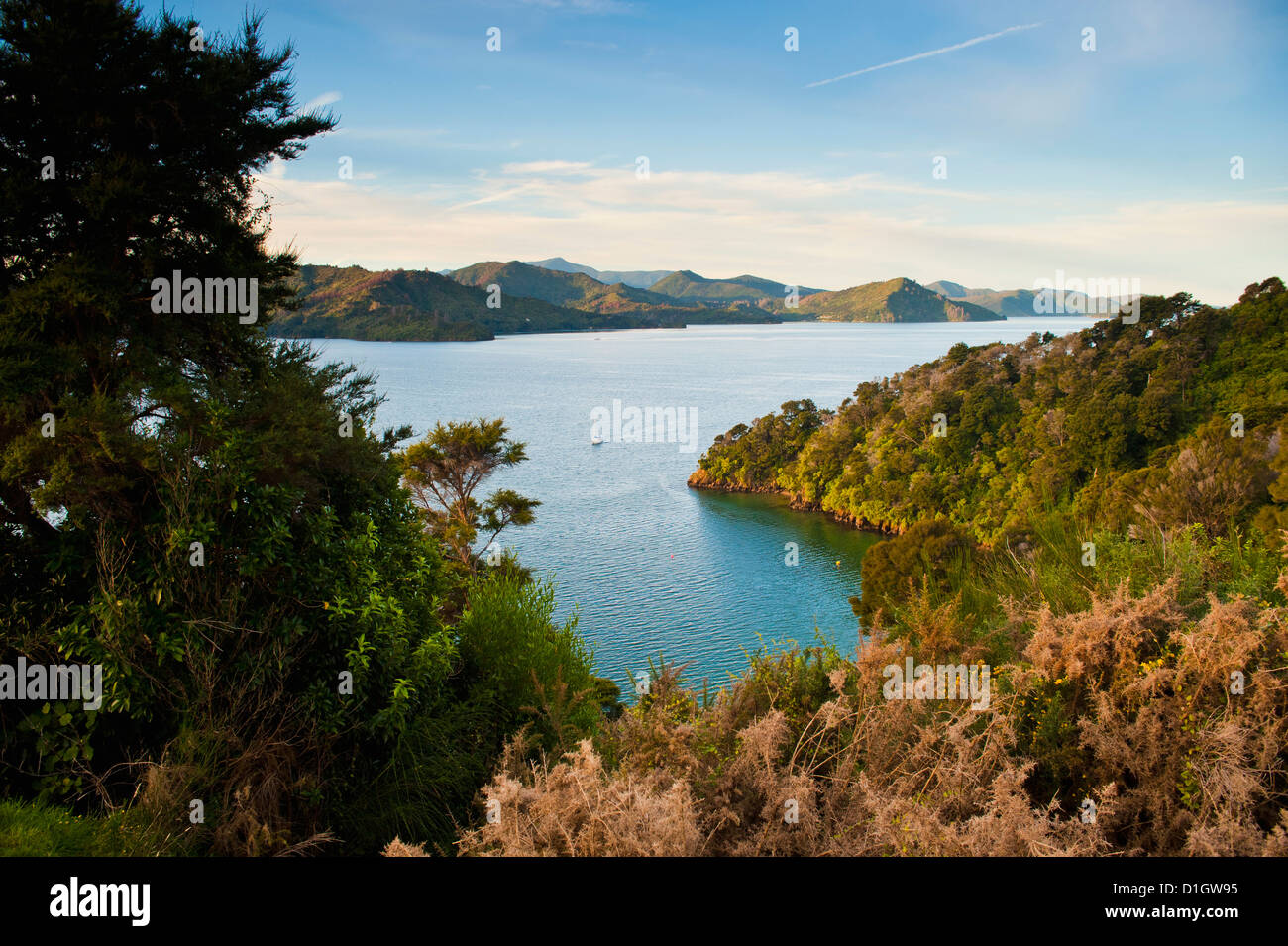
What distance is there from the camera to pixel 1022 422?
43.6 m

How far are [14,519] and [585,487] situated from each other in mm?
40957

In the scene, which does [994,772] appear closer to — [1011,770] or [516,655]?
[1011,770]

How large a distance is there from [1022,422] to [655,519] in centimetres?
2114

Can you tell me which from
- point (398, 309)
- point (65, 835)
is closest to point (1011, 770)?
point (65, 835)

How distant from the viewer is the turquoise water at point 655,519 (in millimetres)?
27266

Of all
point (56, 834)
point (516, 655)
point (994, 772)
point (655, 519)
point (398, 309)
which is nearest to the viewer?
point (994, 772)

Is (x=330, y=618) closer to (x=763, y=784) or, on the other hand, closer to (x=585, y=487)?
(x=763, y=784)

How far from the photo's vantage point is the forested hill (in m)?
35.9

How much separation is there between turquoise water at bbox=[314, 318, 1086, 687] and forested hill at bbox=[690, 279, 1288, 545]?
358cm

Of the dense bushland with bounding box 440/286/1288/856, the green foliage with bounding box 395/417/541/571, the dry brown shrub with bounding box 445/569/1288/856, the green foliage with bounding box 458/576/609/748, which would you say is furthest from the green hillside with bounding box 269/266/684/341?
the dry brown shrub with bounding box 445/569/1288/856

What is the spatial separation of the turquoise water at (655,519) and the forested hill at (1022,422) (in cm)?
358

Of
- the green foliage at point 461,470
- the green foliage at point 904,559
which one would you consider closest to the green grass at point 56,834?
the green foliage at point 461,470

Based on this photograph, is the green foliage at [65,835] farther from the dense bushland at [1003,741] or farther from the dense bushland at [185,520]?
the dense bushland at [1003,741]

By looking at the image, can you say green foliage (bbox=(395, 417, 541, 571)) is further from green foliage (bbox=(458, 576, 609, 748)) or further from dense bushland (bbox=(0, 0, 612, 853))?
dense bushland (bbox=(0, 0, 612, 853))
